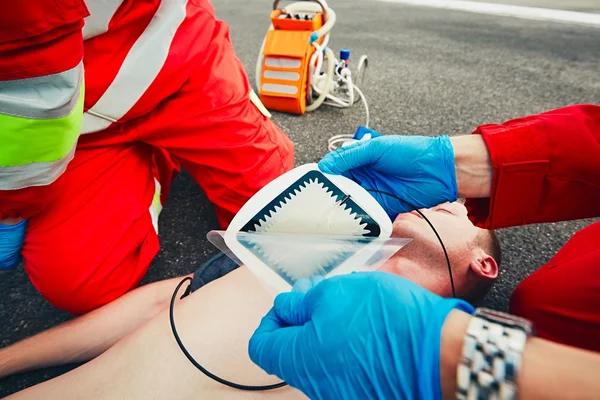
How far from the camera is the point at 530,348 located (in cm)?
35

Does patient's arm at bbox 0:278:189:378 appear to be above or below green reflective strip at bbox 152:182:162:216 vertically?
below

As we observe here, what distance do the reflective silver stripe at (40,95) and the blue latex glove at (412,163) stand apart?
0.43 metres

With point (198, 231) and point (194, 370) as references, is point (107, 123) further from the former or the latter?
point (194, 370)

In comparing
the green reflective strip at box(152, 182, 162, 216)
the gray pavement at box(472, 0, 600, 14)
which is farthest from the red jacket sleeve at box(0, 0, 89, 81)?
the gray pavement at box(472, 0, 600, 14)

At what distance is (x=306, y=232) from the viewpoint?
664 millimetres

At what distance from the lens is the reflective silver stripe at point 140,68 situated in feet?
2.60

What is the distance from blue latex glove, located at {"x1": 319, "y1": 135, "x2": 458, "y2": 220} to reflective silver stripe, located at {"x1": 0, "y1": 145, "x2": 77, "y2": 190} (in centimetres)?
47

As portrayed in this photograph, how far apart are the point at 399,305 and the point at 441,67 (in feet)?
6.78

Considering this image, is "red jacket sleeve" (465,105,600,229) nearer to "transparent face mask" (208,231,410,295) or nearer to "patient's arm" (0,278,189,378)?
"transparent face mask" (208,231,410,295)

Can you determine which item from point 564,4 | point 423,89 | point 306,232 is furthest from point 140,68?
point 564,4

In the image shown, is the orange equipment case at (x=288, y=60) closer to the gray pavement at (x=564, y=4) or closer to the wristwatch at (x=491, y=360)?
the wristwatch at (x=491, y=360)

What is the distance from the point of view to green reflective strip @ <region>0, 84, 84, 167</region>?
2.02ft

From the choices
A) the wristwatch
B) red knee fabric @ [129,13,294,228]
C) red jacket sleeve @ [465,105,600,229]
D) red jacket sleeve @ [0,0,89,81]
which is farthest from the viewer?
red knee fabric @ [129,13,294,228]

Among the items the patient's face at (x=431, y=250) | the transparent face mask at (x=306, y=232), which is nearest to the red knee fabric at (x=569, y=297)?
the patient's face at (x=431, y=250)
